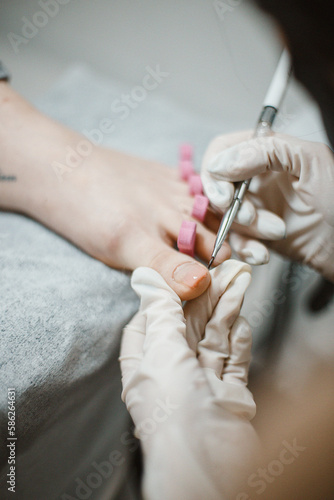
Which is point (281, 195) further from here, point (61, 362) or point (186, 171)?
point (61, 362)

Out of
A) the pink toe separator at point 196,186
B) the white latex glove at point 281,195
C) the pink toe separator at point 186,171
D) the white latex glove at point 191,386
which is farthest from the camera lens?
the pink toe separator at point 186,171

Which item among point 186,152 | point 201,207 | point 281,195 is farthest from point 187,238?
point 186,152

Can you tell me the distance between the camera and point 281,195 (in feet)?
2.25

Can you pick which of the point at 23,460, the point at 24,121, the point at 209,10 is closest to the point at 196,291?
the point at 23,460

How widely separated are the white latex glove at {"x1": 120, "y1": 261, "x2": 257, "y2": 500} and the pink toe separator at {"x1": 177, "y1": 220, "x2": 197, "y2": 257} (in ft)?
0.29

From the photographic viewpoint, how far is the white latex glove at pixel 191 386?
43 cm

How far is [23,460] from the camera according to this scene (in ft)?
1.74

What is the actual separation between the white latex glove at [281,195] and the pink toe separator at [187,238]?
7 cm

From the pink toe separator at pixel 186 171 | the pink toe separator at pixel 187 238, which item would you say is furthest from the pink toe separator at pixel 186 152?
the pink toe separator at pixel 187 238

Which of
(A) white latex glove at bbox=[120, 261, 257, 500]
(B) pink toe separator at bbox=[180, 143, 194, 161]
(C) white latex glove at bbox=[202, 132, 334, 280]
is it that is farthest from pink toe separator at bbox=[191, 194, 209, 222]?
(B) pink toe separator at bbox=[180, 143, 194, 161]

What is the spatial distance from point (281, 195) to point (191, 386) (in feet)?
1.39

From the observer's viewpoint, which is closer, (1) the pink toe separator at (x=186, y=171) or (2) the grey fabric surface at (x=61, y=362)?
(2) the grey fabric surface at (x=61, y=362)

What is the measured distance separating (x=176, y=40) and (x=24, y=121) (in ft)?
2.35

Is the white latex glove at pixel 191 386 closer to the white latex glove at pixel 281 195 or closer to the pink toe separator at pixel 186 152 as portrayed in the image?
the white latex glove at pixel 281 195
